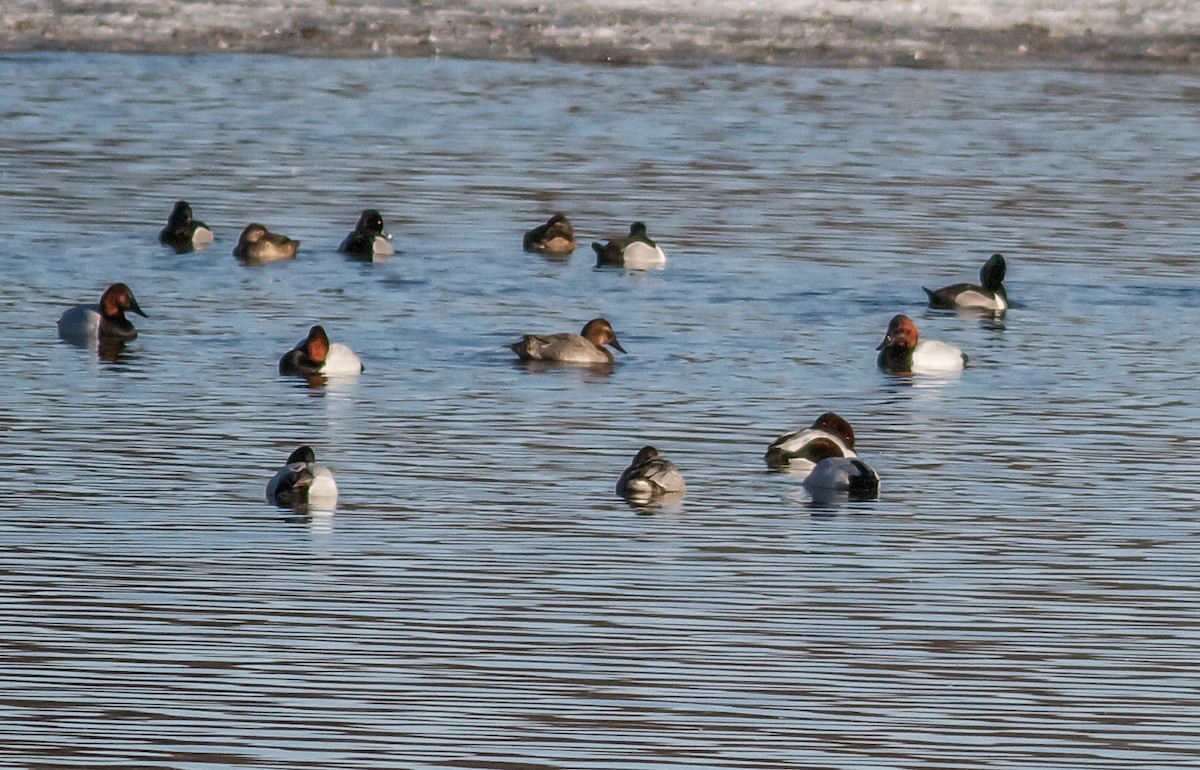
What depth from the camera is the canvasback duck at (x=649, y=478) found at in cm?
1252

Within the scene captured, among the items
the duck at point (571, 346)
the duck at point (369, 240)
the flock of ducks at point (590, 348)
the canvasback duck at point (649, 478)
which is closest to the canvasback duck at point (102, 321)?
the flock of ducks at point (590, 348)

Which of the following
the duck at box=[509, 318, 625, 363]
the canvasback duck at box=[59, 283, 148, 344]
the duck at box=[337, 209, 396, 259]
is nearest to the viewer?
the duck at box=[509, 318, 625, 363]

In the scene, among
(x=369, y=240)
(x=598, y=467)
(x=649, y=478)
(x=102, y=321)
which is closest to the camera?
(x=649, y=478)

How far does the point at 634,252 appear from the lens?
859 inches

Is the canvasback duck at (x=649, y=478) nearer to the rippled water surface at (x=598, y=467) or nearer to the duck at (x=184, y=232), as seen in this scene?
the rippled water surface at (x=598, y=467)

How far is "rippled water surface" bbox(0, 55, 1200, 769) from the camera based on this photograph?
351 inches

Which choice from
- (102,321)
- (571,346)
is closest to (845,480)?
(571,346)

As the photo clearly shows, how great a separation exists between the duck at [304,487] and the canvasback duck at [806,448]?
2.60 metres

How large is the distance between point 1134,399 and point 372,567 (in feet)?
22.0

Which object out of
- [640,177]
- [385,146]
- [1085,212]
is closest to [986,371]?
[1085,212]

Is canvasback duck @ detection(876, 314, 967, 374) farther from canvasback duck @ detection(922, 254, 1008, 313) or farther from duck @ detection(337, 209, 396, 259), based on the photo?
duck @ detection(337, 209, 396, 259)

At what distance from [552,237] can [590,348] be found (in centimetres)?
543

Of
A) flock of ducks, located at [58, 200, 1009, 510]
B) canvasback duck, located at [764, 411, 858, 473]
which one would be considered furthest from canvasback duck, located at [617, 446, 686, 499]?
canvasback duck, located at [764, 411, 858, 473]

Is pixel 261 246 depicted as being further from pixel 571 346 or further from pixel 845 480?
pixel 845 480
